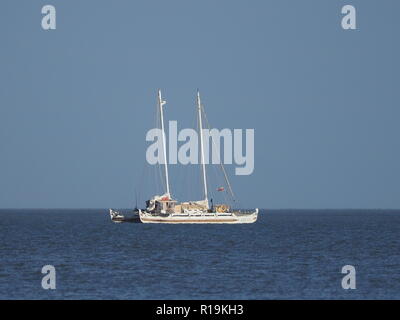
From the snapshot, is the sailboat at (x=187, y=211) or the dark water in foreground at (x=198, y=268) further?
the sailboat at (x=187, y=211)

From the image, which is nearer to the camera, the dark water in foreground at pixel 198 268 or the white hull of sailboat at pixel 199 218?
the dark water in foreground at pixel 198 268

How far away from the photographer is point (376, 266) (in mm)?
80500

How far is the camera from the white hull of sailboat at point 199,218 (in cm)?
15000

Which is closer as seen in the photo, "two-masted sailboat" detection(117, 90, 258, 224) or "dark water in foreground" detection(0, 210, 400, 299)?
"dark water in foreground" detection(0, 210, 400, 299)

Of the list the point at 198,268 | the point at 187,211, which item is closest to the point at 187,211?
the point at 187,211

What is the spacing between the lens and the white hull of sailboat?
15000 cm

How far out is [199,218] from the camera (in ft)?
491

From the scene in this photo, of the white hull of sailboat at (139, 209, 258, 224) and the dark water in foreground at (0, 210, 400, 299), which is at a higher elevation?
the dark water in foreground at (0, 210, 400, 299)

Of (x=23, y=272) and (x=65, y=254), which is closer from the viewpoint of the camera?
(x=23, y=272)

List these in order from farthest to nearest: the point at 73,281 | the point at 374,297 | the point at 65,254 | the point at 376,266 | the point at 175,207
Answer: the point at 175,207 → the point at 65,254 → the point at 376,266 → the point at 73,281 → the point at 374,297

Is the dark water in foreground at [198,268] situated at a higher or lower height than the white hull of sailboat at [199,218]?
higher
